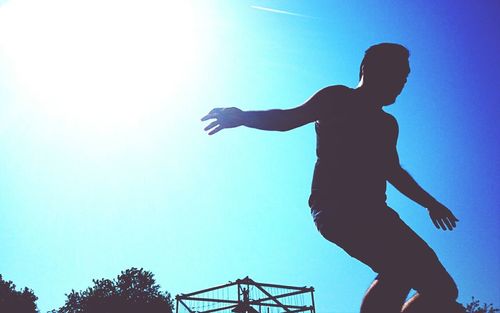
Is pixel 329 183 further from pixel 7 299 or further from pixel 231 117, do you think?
pixel 7 299

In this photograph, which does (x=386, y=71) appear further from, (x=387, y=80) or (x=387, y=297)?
(x=387, y=297)

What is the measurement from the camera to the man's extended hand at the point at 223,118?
94.1 inches

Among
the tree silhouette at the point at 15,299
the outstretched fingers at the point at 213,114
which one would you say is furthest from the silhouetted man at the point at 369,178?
the tree silhouette at the point at 15,299

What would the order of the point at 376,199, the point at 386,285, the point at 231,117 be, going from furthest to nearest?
the point at 231,117 < the point at 376,199 < the point at 386,285

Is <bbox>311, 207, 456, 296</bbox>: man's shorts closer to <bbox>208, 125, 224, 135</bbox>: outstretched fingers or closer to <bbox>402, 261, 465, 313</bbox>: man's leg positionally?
<bbox>402, 261, 465, 313</bbox>: man's leg

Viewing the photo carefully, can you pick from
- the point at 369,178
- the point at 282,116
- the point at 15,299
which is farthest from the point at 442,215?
the point at 15,299

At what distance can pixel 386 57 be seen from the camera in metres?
2.44

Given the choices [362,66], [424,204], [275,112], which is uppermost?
[362,66]

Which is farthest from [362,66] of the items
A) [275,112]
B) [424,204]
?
[424,204]

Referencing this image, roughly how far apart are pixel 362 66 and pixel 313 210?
45.6 inches

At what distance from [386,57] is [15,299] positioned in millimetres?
63936

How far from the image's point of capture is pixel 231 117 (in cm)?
242

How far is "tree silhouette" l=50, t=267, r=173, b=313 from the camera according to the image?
2207 inches

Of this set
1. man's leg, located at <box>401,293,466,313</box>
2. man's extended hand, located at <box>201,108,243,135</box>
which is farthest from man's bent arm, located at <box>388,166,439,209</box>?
man's extended hand, located at <box>201,108,243,135</box>
